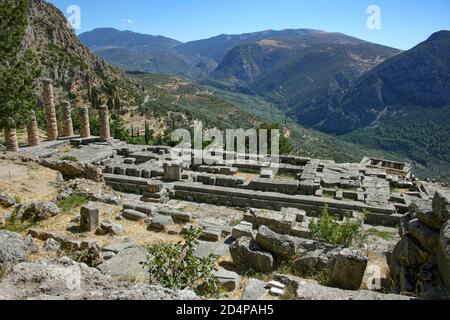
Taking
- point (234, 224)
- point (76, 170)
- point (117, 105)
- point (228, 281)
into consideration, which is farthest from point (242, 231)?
point (117, 105)

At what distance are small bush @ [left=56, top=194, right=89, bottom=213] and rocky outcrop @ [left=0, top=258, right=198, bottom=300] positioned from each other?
676 centimetres

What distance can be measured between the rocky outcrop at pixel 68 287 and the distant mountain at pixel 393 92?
166694 millimetres

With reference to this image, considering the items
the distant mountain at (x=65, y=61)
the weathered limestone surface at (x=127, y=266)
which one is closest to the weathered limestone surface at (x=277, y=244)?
the weathered limestone surface at (x=127, y=266)

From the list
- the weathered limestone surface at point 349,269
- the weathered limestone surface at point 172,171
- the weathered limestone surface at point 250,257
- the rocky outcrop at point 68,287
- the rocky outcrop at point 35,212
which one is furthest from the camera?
the weathered limestone surface at point 172,171

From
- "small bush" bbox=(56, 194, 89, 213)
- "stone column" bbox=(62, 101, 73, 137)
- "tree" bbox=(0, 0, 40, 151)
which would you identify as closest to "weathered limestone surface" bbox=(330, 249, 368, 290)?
"small bush" bbox=(56, 194, 89, 213)

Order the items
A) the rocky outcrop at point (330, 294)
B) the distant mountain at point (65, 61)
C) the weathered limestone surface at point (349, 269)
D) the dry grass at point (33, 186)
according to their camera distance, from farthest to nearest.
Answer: the distant mountain at point (65, 61) → the dry grass at point (33, 186) → the weathered limestone surface at point (349, 269) → the rocky outcrop at point (330, 294)

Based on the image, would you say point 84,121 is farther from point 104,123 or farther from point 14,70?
point 14,70

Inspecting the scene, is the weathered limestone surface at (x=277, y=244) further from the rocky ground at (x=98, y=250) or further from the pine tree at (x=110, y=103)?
the pine tree at (x=110, y=103)

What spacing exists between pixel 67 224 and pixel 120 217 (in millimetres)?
1537

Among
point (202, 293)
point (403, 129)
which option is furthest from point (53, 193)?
point (403, 129)

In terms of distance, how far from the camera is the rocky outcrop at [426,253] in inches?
218

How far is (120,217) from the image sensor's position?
1103cm

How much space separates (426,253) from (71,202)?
9.98 metres
